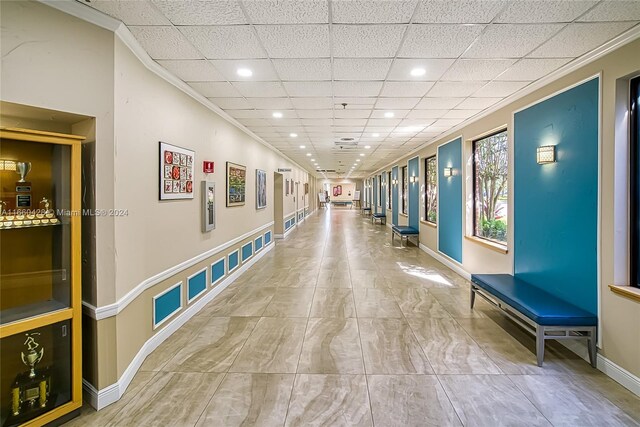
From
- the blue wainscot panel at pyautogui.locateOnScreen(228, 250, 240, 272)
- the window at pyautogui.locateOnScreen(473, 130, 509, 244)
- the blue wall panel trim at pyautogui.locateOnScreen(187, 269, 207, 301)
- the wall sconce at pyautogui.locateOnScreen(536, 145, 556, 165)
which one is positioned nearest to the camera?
the wall sconce at pyautogui.locateOnScreen(536, 145, 556, 165)

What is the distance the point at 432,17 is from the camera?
7.66 ft

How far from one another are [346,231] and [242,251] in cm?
718

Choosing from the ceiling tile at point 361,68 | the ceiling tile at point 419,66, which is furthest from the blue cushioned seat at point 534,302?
the ceiling tile at point 361,68

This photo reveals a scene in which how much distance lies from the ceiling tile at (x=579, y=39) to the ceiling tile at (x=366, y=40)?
139cm

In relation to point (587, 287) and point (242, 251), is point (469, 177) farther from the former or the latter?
point (242, 251)

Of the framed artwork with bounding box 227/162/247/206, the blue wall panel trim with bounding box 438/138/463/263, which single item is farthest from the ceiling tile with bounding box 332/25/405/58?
the blue wall panel trim with bounding box 438/138/463/263

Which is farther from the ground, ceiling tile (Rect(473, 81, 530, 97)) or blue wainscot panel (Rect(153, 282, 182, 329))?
ceiling tile (Rect(473, 81, 530, 97))

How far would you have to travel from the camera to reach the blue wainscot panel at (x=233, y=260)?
18.2 ft

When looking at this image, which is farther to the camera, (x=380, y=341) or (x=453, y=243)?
(x=453, y=243)

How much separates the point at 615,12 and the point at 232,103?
13.7 ft

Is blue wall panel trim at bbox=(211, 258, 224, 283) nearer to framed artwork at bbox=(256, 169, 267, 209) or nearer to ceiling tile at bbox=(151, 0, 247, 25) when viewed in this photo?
framed artwork at bbox=(256, 169, 267, 209)

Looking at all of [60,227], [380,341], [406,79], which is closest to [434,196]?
[406,79]

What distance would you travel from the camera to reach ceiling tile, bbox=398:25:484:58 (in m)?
2.49

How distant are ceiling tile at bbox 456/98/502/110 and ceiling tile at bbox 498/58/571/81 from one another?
76cm
